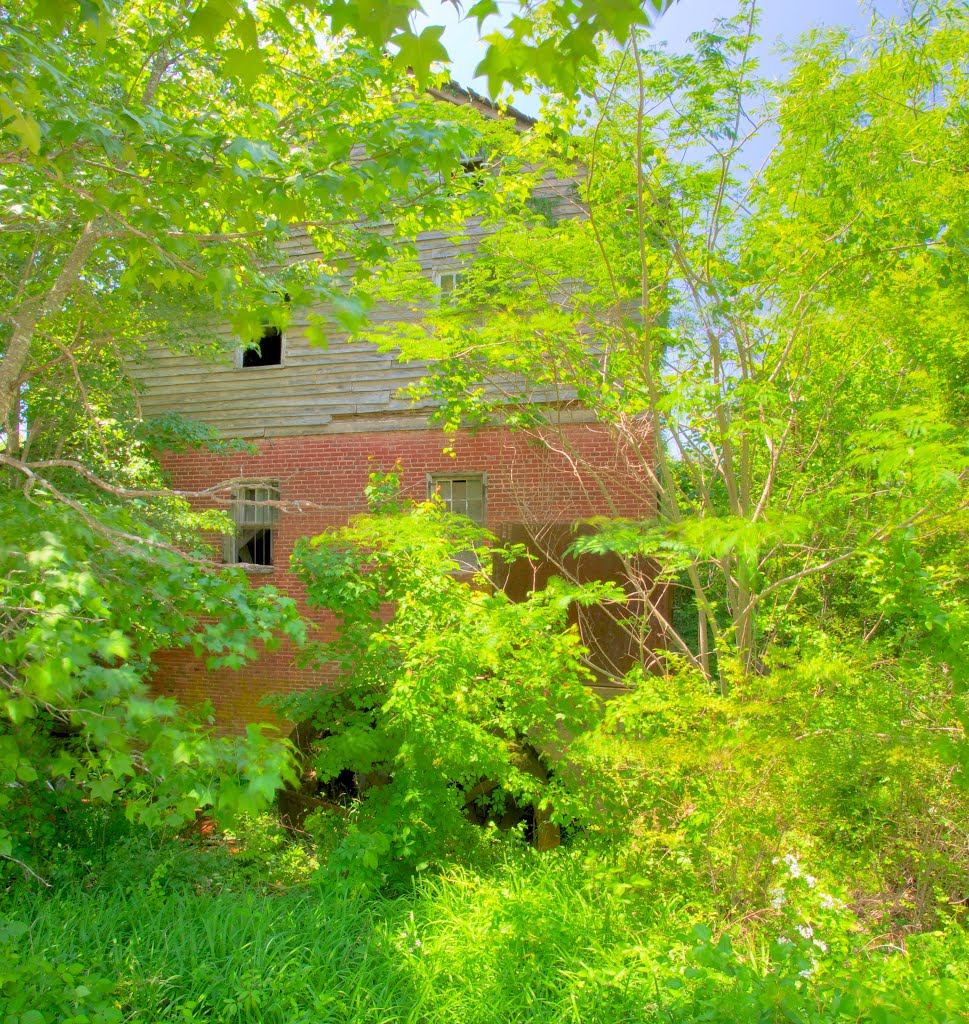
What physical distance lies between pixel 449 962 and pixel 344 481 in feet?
23.1

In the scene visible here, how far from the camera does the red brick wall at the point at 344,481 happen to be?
9156mm

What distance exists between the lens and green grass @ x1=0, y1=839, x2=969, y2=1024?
3285 millimetres

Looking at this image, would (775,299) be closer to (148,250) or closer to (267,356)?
(148,250)

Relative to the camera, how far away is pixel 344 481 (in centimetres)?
1038

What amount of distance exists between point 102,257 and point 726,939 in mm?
7128

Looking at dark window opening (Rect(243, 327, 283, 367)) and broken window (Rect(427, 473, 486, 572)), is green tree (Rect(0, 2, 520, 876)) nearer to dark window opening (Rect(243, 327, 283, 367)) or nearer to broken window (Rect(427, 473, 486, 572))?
broken window (Rect(427, 473, 486, 572))

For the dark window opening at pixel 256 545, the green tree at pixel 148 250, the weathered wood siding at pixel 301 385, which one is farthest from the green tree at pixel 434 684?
the dark window opening at pixel 256 545

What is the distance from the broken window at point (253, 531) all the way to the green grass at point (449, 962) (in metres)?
6.04

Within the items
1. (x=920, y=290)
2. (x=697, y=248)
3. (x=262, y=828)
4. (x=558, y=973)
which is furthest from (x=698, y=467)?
(x=262, y=828)

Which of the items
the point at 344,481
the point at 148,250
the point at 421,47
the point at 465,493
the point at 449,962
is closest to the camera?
the point at 421,47

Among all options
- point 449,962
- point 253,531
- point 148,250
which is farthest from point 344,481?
point 449,962

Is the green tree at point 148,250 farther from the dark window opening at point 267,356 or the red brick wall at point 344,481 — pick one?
the dark window opening at point 267,356

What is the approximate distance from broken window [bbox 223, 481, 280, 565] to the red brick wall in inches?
10.8

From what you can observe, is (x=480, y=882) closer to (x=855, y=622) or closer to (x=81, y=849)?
(x=81, y=849)
